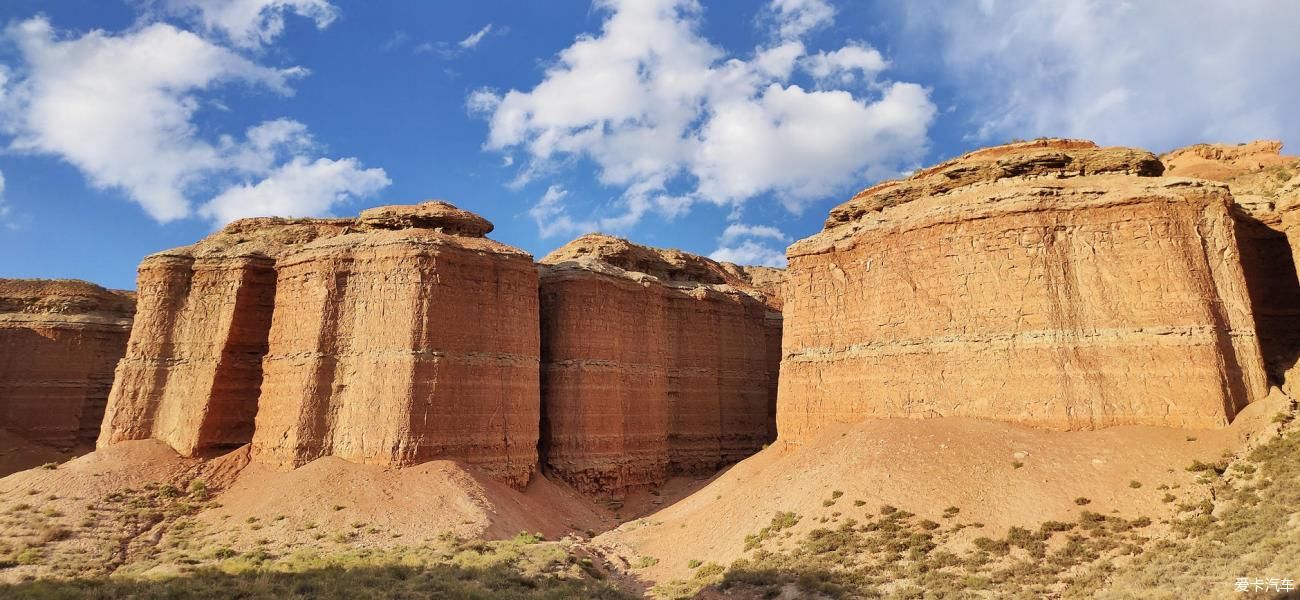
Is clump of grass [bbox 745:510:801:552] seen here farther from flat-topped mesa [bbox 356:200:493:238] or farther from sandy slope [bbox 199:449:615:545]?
flat-topped mesa [bbox 356:200:493:238]

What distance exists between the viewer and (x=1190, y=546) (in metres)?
14.2

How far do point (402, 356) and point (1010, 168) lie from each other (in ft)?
76.4

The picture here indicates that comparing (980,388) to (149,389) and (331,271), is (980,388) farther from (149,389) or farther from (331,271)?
(149,389)

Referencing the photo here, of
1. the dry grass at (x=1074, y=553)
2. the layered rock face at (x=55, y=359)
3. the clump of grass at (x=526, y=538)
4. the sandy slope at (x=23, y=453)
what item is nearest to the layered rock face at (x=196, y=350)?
the clump of grass at (x=526, y=538)

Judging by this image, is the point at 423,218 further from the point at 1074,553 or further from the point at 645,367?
the point at 1074,553

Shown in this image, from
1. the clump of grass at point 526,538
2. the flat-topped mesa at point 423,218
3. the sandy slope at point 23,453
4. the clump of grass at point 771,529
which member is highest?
the flat-topped mesa at point 423,218

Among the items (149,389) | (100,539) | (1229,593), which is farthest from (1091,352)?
(149,389)

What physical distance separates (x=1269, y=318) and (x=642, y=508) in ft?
80.3

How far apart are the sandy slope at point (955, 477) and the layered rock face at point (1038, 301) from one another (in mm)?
922

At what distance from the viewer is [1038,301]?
21219 mm

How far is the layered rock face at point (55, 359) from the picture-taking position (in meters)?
42.5

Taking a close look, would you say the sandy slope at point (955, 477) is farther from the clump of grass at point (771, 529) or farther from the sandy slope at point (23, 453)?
the sandy slope at point (23, 453)

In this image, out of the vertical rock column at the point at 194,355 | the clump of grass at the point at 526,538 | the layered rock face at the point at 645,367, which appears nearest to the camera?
the clump of grass at the point at 526,538

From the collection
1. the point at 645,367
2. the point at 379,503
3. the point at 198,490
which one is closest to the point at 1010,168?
the point at 645,367
